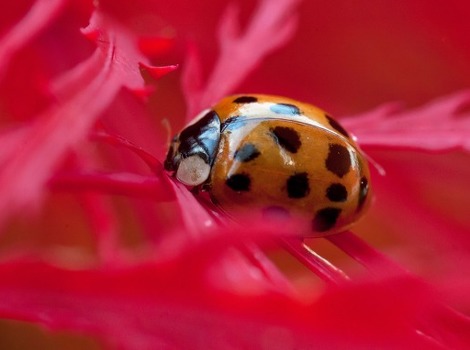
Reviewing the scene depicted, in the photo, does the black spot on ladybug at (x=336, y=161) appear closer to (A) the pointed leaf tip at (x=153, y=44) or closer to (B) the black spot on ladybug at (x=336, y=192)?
(B) the black spot on ladybug at (x=336, y=192)

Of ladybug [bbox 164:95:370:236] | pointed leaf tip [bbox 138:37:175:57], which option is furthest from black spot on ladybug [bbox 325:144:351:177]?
pointed leaf tip [bbox 138:37:175:57]

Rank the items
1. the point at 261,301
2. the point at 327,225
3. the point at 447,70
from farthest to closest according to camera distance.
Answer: the point at 447,70, the point at 327,225, the point at 261,301

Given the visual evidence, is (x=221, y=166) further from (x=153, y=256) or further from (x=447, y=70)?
(x=447, y=70)

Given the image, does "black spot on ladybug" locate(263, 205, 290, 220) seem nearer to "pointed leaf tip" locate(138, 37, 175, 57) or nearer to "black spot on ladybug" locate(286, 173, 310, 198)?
"black spot on ladybug" locate(286, 173, 310, 198)

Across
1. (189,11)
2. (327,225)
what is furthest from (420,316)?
(189,11)

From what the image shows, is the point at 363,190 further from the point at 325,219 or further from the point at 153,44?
the point at 153,44

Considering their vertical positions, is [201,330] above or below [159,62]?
above

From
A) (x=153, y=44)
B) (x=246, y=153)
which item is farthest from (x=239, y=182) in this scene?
(x=153, y=44)
